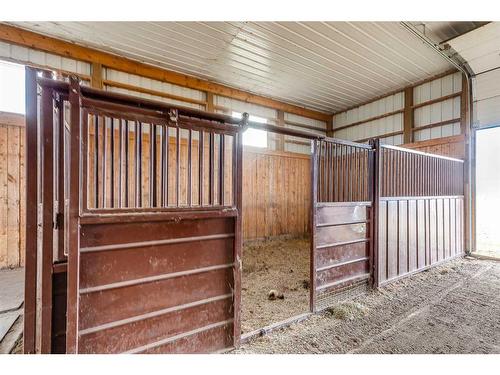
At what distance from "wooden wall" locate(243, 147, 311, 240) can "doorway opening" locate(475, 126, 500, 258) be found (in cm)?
298

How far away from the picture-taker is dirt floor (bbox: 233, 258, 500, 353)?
68.7 inches

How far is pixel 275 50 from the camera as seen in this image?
3.76 metres

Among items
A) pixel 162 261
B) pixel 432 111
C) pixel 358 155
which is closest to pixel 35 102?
pixel 162 261

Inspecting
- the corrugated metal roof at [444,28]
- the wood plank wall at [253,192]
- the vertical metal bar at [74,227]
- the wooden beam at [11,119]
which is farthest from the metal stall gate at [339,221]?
the wooden beam at [11,119]

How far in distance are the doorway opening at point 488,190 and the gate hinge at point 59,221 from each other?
18.8 ft

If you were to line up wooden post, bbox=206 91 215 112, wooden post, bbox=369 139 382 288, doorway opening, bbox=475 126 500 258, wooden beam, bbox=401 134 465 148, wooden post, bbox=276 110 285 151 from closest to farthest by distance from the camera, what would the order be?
wooden post, bbox=369 139 382 288 → doorway opening, bbox=475 126 500 258 → wooden beam, bbox=401 134 465 148 → wooden post, bbox=206 91 215 112 → wooden post, bbox=276 110 285 151

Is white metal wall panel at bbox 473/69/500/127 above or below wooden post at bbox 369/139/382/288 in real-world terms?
above

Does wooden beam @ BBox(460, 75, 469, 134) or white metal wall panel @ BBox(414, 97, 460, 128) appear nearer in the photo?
wooden beam @ BBox(460, 75, 469, 134)

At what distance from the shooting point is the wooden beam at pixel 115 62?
10.7ft

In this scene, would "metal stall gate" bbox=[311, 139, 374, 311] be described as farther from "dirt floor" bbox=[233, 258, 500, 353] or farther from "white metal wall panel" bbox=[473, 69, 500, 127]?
"white metal wall panel" bbox=[473, 69, 500, 127]

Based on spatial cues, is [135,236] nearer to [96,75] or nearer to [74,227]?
[74,227]

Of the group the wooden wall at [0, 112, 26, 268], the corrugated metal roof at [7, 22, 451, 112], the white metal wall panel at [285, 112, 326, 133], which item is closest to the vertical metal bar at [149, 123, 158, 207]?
the corrugated metal roof at [7, 22, 451, 112]

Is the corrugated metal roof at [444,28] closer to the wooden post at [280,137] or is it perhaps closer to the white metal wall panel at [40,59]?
the wooden post at [280,137]

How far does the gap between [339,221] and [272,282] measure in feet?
4.04
